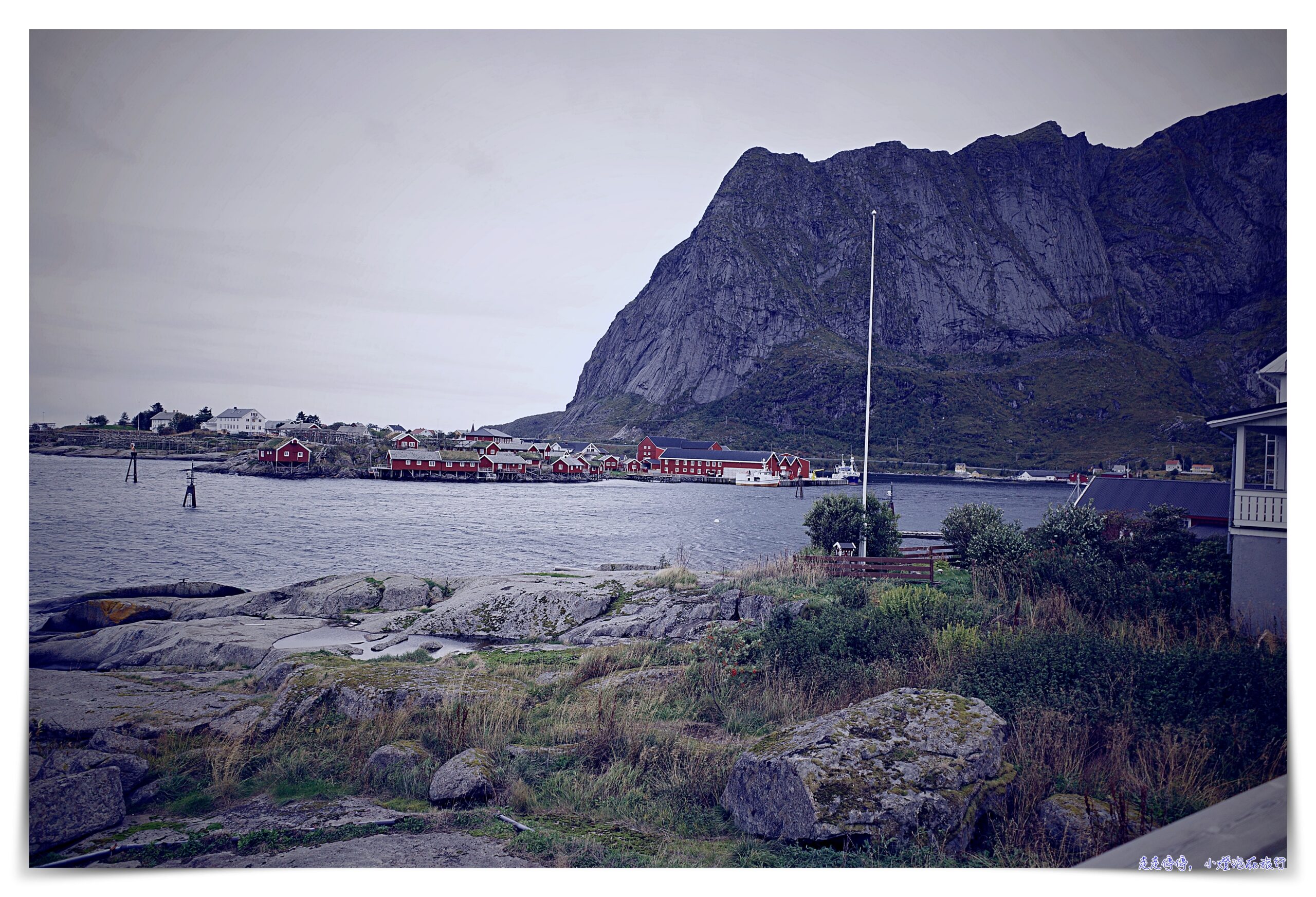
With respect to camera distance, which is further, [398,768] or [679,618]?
[679,618]

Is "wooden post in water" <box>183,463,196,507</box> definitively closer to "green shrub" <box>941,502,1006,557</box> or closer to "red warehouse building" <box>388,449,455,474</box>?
"red warehouse building" <box>388,449,455,474</box>

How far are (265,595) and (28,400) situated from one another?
21.5 ft

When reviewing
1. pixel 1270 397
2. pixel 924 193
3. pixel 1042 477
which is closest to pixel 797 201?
pixel 924 193

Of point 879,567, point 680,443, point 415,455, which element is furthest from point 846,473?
point 415,455

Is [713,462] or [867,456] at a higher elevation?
A: [867,456]

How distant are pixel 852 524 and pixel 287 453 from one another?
10518 millimetres

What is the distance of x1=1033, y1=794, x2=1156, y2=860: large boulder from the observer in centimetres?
308

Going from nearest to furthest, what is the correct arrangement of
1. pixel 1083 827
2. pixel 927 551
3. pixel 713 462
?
pixel 1083 827
pixel 927 551
pixel 713 462

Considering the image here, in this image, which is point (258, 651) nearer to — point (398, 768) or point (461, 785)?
point (398, 768)

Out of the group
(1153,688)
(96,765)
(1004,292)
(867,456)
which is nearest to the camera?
(1153,688)

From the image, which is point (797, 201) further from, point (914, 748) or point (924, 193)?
point (914, 748)

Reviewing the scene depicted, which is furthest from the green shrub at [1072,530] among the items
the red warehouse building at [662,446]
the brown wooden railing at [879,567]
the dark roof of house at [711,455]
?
the red warehouse building at [662,446]

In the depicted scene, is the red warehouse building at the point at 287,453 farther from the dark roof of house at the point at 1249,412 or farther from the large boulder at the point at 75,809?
the dark roof of house at the point at 1249,412

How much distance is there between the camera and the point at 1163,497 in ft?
24.8
